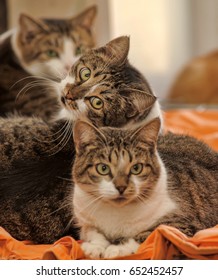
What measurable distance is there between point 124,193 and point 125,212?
0.31ft

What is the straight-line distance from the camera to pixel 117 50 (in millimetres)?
1309

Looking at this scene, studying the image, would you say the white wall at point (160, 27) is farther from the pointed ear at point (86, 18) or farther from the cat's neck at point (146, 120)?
the cat's neck at point (146, 120)

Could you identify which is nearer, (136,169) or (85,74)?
(136,169)

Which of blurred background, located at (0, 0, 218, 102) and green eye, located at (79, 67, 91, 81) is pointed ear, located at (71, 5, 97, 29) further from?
green eye, located at (79, 67, 91, 81)

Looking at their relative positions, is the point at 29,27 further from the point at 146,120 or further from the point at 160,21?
the point at 160,21

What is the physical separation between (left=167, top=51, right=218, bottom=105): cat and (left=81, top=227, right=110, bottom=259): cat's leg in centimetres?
249

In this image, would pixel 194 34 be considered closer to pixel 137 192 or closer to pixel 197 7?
pixel 197 7

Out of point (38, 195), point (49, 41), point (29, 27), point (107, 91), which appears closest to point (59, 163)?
point (38, 195)

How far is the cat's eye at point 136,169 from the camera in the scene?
1.13m

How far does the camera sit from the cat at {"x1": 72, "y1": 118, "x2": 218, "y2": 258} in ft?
3.67

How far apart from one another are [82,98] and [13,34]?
3.60ft

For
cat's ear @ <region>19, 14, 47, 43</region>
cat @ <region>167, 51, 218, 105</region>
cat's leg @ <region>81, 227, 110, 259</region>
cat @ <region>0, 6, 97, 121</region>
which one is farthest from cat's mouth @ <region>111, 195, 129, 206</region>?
cat @ <region>167, 51, 218, 105</region>

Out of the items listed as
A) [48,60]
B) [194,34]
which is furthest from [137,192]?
[194,34]

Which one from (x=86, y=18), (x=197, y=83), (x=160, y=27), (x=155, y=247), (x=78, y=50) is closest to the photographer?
(x=155, y=247)
